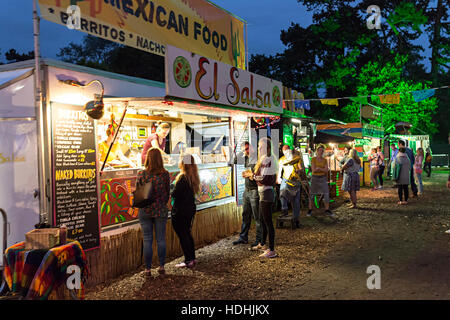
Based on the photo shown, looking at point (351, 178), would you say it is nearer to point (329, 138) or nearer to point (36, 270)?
point (329, 138)

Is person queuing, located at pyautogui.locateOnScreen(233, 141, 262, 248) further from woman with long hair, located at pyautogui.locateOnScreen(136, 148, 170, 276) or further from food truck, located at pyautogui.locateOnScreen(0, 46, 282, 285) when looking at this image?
woman with long hair, located at pyautogui.locateOnScreen(136, 148, 170, 276)

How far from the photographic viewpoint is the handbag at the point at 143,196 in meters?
5.34

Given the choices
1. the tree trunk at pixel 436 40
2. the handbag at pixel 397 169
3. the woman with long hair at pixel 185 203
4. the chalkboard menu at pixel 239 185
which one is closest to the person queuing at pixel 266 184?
the woman with long hair at pixel 185 203

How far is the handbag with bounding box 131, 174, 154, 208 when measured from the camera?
5344 mm

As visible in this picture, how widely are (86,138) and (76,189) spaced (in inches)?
29.7

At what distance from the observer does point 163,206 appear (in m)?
5.63

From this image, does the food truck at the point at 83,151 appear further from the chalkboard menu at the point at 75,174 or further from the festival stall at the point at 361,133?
the festival stall at the point at 361,133

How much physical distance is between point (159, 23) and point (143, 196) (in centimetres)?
460

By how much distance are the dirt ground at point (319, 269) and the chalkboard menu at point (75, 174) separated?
0.88m

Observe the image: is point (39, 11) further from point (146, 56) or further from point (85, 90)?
point (146, 56)

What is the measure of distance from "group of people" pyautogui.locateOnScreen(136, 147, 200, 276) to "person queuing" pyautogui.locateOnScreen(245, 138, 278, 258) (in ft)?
3.64

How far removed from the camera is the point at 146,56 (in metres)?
32.3

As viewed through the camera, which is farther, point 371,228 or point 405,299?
point 371,228

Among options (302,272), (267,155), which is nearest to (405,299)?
(302,272)
